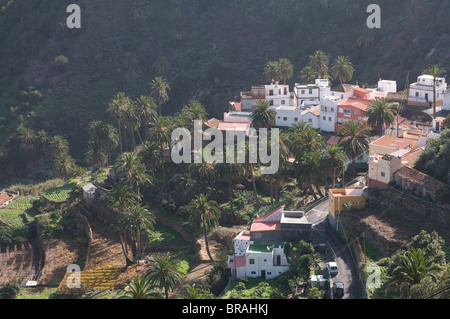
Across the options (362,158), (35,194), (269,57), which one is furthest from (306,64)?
(35,194)

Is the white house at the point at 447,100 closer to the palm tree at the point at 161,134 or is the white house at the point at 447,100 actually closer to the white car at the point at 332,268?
the palm tree at the point at 161,134

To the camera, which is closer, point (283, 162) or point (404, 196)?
point (404, 196)

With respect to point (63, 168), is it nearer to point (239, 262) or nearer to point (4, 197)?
point (4, 197)

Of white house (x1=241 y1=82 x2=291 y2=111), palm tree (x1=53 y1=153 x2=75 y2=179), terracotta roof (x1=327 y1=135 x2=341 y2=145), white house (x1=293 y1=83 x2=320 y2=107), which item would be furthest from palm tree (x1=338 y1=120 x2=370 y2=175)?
palm tree (x1=53 y1=153 x2=75 y2=179)

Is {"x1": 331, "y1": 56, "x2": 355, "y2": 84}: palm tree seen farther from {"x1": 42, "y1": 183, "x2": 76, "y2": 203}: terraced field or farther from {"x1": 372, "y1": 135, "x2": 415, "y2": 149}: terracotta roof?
{"x1": 42, "y1": 183, "x2": 76, "y2": 203}: terraced field

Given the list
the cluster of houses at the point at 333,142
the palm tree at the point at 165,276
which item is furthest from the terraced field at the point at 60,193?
the palm tree at the point at 165,276

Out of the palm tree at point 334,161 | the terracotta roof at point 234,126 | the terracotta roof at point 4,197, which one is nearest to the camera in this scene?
the palm tree at point 334,161
